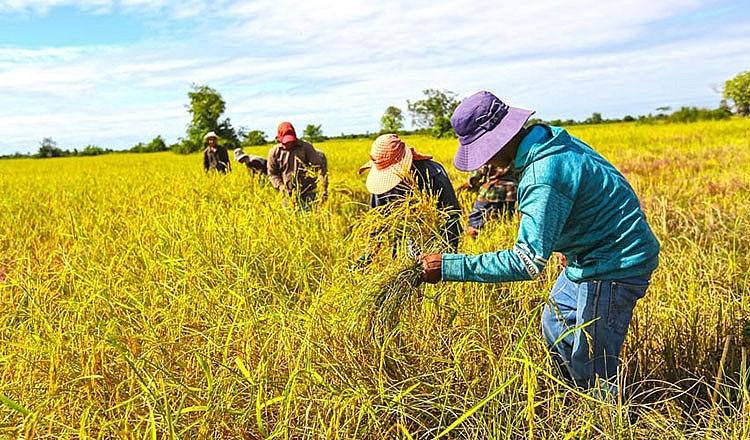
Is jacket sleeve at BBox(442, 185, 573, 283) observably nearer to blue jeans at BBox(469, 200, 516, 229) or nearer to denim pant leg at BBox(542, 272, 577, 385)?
denim pant leg at BBox(542, 272, 577, 385)

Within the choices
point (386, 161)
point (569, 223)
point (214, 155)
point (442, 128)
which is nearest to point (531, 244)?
point (569, 223)

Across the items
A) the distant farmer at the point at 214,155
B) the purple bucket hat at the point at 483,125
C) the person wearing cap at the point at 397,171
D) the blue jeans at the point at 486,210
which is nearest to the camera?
the purple bucket hat at the point at 483,125

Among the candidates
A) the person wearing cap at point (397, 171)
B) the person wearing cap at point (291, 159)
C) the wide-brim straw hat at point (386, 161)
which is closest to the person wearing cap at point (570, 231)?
the person wearing cap at point (397, 171)

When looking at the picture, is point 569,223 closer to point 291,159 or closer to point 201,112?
point 291,159

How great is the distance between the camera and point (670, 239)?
12.5 feet

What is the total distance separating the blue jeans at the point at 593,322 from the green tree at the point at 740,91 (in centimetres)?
5864

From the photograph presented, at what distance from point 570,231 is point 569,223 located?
0.03 m

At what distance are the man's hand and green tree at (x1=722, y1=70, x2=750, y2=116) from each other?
59.1m

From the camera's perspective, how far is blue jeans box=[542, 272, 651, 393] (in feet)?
5.96

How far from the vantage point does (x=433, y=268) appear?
171cm

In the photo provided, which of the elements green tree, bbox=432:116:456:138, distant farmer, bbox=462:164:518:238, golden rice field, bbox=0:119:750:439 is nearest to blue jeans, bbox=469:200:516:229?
distant farmer, bbox=462:164:518:238

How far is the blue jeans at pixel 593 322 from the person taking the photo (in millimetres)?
1817

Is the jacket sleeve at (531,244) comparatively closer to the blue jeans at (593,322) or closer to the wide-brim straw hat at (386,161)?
the blue jeans at (593,322)

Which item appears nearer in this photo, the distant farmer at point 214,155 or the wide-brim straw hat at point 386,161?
the wide-brim straw hat at point 386,161
